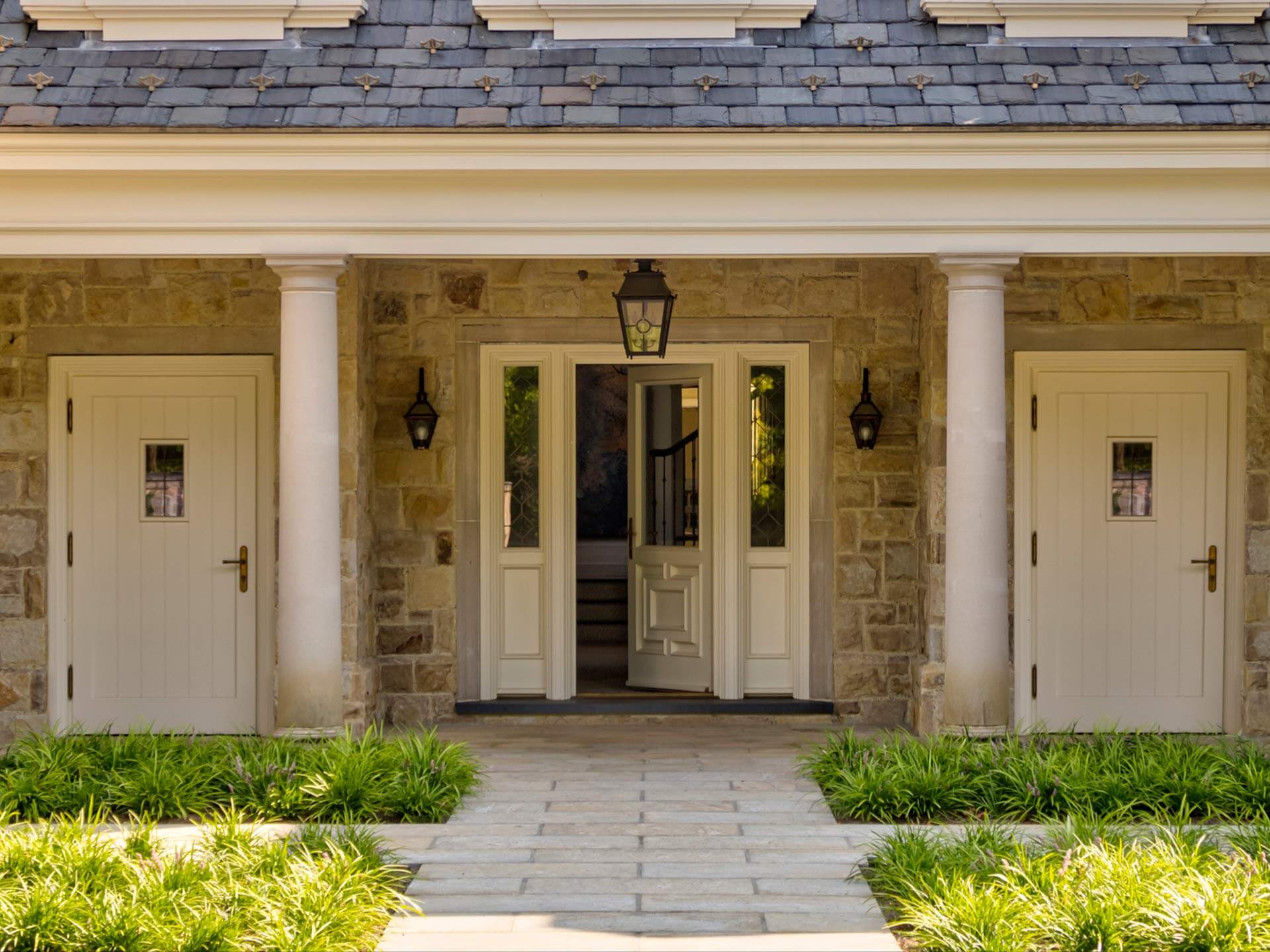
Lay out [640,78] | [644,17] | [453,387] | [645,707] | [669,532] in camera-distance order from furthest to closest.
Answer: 1. [669,532]
2. [645,707]
3. [453,387]
4. [644,17]
5. [640,78]

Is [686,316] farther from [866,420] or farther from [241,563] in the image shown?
[241,563]

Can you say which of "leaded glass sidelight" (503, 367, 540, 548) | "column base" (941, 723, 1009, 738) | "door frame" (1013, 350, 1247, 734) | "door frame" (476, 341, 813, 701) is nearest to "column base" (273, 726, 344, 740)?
"door frame" (476, 341, 813, 701)

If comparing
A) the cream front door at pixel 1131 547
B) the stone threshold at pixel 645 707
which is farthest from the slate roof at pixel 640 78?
the stone threshold at pixel 645 707

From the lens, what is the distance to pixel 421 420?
28.2ft

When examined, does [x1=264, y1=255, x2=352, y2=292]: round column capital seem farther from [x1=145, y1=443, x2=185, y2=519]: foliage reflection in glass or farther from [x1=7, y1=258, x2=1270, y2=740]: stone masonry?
[x1=145, y1=443, x2=185, y2=519]: foliage reflection in glass

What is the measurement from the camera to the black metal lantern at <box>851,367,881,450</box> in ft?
28.1

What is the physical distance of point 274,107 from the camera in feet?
22.8

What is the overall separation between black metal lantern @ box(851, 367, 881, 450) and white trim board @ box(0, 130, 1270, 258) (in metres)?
1.60

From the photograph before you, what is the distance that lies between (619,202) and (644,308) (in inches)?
23.3

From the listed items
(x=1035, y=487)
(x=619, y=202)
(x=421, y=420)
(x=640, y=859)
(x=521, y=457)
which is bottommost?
(x=640, y=859)

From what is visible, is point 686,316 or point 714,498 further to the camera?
point 714,498

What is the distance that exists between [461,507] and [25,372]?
257 cm

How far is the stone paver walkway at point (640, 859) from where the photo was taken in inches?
189

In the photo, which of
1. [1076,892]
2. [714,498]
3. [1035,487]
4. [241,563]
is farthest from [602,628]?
[1076,892]
